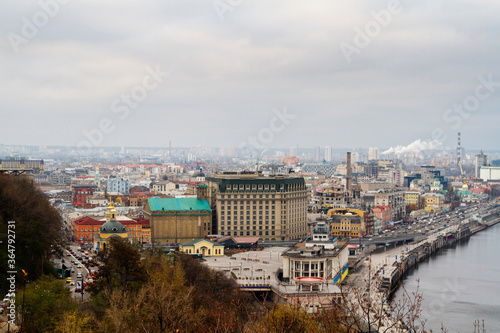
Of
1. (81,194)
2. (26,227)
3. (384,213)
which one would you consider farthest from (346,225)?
(26,227)

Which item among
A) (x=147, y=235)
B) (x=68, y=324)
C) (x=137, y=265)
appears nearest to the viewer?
(x=68, y=324)

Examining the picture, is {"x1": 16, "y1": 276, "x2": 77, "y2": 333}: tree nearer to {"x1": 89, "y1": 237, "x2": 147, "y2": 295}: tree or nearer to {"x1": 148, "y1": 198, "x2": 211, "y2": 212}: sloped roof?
{"x1": 89, "y1": 237, "x2": 147, "y2": 295}: tree

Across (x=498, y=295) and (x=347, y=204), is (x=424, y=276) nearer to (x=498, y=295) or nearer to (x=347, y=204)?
(x=498, y=295)

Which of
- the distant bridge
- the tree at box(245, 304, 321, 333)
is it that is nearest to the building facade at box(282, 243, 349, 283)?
the tree at box(245, 304, 321, 333)

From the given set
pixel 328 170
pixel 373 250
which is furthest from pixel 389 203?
pixel 328 170

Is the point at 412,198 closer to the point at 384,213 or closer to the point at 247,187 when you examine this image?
the point at 384,213

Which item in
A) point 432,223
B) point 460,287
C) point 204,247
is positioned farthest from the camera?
point 432,223
